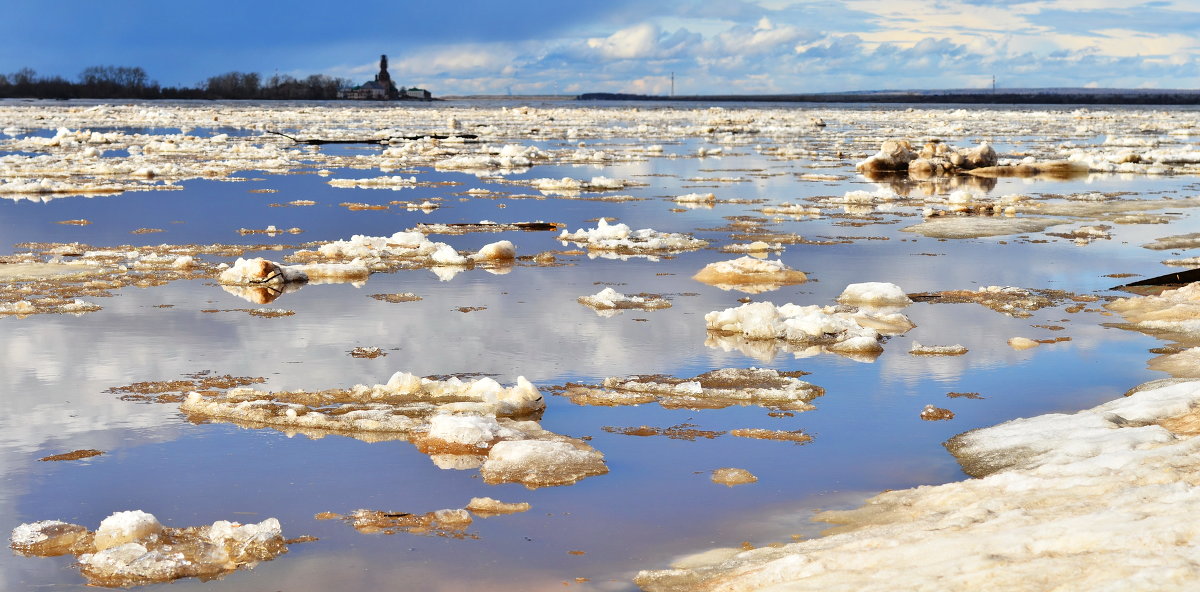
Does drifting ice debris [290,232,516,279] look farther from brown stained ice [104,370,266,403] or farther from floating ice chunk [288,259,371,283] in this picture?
brown stained ice [104,370,266,403]

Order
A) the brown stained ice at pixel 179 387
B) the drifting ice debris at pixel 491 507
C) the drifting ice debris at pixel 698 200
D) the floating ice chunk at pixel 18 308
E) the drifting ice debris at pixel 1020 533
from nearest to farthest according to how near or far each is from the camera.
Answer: the drifting ice debris at pixel 1020 533, the drifting ice debris at pixel 491 507, the brown stained ice at pixel 179 387, the floating ice chunk at pixel 18 308, the drifting ice debris at pixel 698 200

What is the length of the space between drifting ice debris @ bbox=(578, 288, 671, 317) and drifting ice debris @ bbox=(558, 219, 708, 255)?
2.92 metres

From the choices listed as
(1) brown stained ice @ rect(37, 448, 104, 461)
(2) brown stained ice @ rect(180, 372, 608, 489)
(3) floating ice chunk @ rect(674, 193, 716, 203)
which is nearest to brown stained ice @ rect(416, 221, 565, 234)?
(3) floating ice chunk @ rect(674, 193, 716, 203)

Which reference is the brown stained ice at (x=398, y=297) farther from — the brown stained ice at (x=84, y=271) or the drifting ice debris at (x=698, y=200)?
the drifting ice debris at (x=698, y=200)

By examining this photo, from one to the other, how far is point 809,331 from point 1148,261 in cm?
555

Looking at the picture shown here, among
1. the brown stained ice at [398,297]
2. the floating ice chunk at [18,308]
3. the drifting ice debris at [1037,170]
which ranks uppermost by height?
the floating ice chunk at [18,308]

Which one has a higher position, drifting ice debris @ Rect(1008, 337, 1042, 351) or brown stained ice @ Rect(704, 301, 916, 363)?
brown stained ice @ Rect(704, 301, 916, 363)

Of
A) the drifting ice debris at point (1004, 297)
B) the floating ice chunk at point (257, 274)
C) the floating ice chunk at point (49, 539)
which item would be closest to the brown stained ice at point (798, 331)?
the drifting ice debris at point (1004, 297)

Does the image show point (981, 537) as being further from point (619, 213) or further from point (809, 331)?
point (619, 213)

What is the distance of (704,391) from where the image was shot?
6.66 m

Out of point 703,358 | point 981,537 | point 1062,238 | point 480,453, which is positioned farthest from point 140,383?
point 1062,238

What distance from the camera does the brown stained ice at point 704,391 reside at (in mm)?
6477

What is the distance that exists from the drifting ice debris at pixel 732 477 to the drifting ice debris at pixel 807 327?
2.60 meters

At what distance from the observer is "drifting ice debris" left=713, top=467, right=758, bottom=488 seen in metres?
5.20
